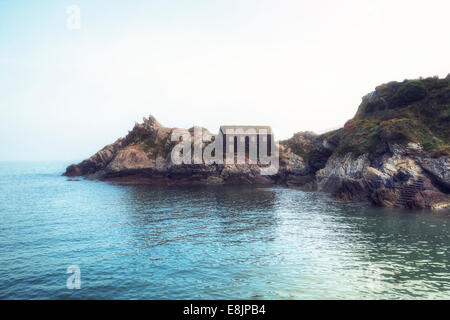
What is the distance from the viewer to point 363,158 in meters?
61.8

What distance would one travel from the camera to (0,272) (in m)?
22.6

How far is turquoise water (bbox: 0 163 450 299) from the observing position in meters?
19.9

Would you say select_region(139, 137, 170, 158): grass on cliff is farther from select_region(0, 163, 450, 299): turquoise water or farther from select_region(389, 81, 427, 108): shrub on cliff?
select_region(389, 81, 427, 108): shrub on cliff

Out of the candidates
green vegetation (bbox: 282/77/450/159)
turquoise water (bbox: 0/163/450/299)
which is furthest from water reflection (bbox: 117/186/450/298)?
green vegetation (bbox: 282/77/450/159)

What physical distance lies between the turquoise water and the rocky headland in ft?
29.0

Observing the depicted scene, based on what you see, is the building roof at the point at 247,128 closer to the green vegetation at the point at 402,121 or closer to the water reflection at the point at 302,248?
the green vegetation at the point at 402,121

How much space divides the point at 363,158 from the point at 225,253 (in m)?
47.5

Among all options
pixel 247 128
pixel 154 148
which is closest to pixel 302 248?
pixel 154 148

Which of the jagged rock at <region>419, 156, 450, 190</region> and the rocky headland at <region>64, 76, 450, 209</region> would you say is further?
the rocky headland at <region>64, 76, 450, 209</region>

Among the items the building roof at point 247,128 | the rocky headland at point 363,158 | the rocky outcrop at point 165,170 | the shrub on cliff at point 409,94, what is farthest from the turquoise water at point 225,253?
the building roof at point 247,128

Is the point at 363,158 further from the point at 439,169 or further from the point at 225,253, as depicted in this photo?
the point at 225,253

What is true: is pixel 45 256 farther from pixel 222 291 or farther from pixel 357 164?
pixel 357 164

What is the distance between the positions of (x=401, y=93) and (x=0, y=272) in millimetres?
86259
